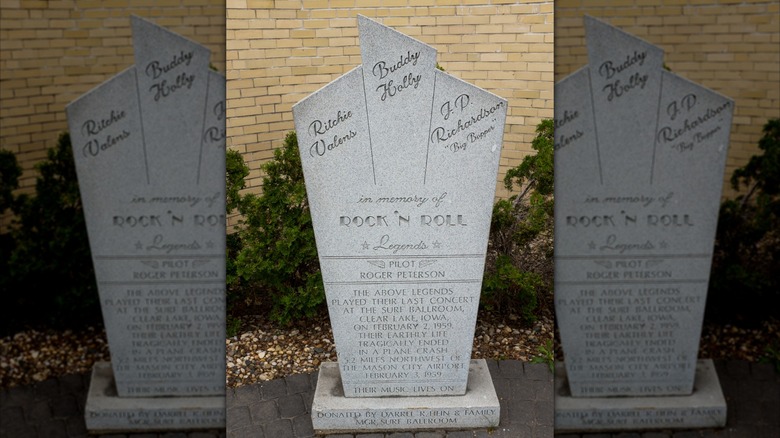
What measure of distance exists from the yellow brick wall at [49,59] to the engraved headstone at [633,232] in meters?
1.52

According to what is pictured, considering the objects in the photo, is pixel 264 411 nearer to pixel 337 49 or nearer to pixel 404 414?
pixel 404 414

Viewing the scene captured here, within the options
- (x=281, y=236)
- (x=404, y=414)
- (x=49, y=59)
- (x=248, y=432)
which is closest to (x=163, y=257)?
(x=49, y=59)

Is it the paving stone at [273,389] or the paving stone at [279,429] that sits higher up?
the paving stone at [273,389]

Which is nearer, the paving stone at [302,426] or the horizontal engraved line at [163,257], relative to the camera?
the horizontal engraved line at [163,257]

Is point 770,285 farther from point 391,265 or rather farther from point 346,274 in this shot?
point 346,274

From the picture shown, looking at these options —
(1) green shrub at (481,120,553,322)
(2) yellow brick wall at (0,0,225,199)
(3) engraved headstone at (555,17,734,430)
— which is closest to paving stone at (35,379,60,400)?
(2) yellow brick wall at (0,0,225,199)

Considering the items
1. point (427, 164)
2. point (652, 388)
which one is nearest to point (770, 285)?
point (652, 388)

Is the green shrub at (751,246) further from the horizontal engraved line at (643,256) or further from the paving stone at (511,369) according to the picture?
the paving stone at (511,369)

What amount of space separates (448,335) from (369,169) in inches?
36.1

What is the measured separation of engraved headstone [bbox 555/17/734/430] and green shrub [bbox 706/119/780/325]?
54 mm

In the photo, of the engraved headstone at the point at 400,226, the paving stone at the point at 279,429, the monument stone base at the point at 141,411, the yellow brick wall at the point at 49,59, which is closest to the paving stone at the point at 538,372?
the engraved headstone at the point at 400,226

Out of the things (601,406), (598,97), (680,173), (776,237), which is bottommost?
(601,406)

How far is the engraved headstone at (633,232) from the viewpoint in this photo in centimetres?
230

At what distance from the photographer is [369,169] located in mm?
2814
